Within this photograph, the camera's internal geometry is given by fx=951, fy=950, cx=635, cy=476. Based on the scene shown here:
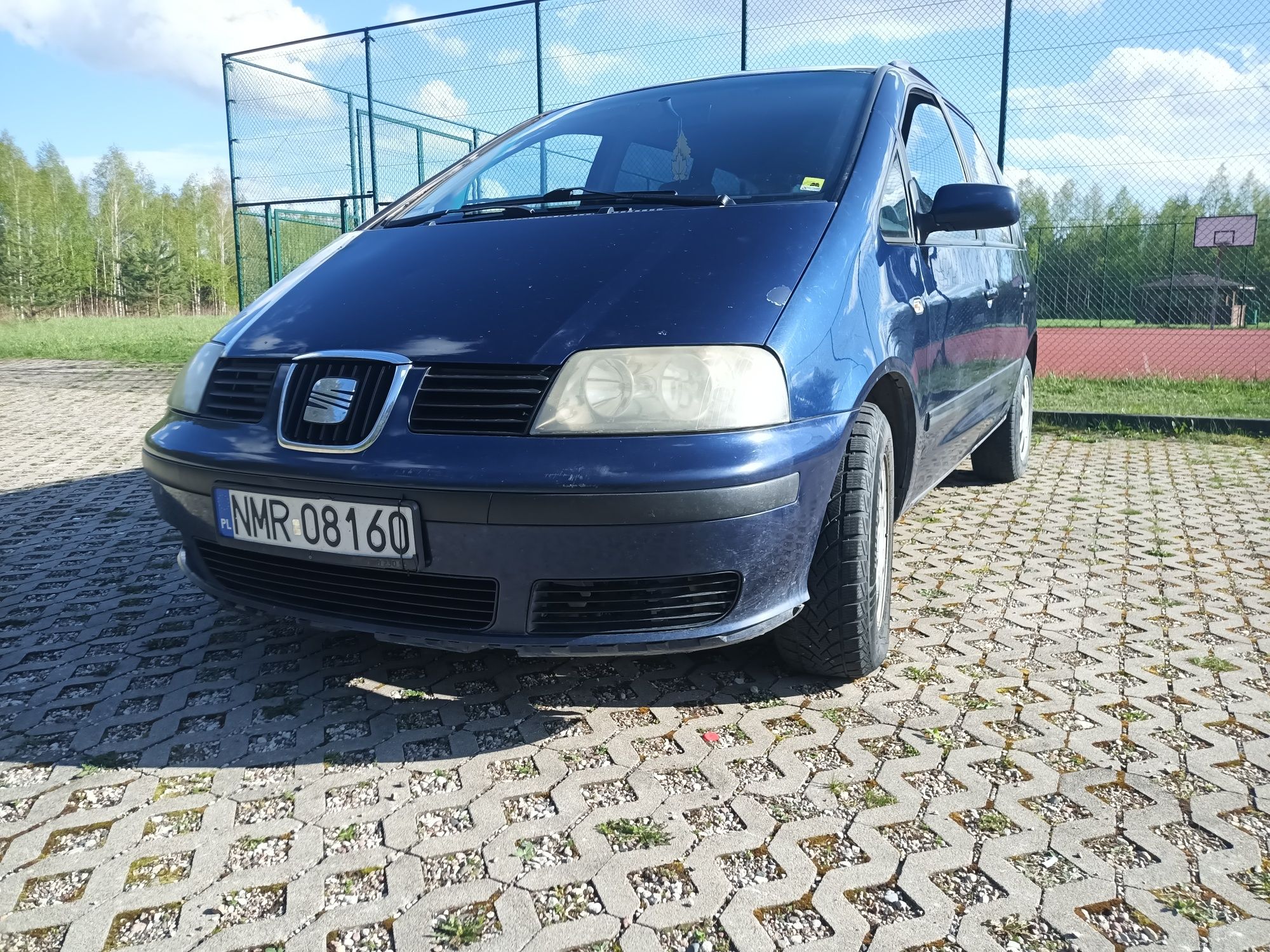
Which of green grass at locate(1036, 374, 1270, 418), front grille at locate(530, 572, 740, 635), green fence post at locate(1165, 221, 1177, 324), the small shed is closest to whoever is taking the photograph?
front grille at locate(530, 572, 740, 635)

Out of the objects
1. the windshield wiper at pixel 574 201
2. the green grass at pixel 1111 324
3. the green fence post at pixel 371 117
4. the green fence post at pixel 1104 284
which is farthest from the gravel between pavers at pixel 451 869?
the green grass at pixel 1111 324

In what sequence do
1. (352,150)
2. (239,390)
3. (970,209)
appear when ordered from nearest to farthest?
(239,390) < (970,209) < (352,150)

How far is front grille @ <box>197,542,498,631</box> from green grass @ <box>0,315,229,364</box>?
10.8m

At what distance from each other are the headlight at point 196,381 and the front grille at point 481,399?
0.76m

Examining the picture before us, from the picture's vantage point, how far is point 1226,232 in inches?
511

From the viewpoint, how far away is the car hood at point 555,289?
2.05 m

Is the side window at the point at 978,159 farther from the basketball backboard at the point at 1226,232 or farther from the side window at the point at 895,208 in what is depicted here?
the basketball backboard at the point at 1226,232

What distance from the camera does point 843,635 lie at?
7.52 ft

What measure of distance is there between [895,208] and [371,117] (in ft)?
32.9

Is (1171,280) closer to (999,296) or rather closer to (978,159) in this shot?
(978,159)

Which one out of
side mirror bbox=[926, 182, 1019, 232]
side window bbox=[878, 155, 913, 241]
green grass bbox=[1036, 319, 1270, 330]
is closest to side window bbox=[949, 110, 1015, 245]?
side mirror bbox=[926, 182, 1019, 232]

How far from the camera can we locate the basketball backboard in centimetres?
1142

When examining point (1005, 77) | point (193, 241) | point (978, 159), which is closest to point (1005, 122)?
point (1005, 77)

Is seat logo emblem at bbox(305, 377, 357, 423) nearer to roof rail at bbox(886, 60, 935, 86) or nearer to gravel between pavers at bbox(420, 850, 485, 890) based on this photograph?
gravel between pavers at bbox(420, 850, 485, 890)
